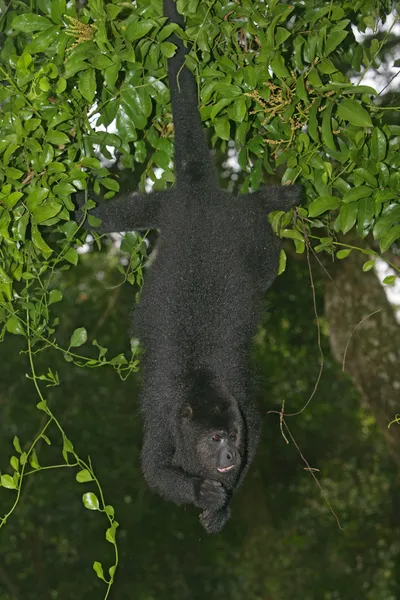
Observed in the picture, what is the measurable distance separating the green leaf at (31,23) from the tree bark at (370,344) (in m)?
3.60

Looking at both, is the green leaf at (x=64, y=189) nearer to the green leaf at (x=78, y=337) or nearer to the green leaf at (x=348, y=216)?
the green leaf at (x=78, y=337)

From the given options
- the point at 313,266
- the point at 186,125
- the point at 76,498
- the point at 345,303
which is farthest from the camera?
the point at 313,266

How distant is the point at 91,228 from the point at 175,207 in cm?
59

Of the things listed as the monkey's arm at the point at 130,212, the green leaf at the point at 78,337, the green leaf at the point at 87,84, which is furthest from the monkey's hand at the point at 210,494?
the green leaf at the point at 87,84

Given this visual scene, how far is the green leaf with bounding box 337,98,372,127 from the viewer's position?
7.72 feet

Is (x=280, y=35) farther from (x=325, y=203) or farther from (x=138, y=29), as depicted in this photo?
(x=325, y=203)

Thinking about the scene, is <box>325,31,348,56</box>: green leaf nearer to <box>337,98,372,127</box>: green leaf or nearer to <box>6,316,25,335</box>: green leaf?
<box>337,98,372,127</box>: green leaf

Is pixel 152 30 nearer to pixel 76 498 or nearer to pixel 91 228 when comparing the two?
pixel 91 228

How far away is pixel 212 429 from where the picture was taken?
10.1 ft

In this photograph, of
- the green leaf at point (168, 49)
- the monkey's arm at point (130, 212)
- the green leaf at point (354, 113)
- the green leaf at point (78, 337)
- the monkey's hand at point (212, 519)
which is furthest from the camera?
the monkey's arm at point (130, 212)

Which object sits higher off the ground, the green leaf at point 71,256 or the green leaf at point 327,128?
the green leaf at point 327,128

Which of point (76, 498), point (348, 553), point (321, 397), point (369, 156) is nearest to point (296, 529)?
point (348, 553)

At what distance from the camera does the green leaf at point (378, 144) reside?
245 centimetres

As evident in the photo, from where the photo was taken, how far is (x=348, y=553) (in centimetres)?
1170
